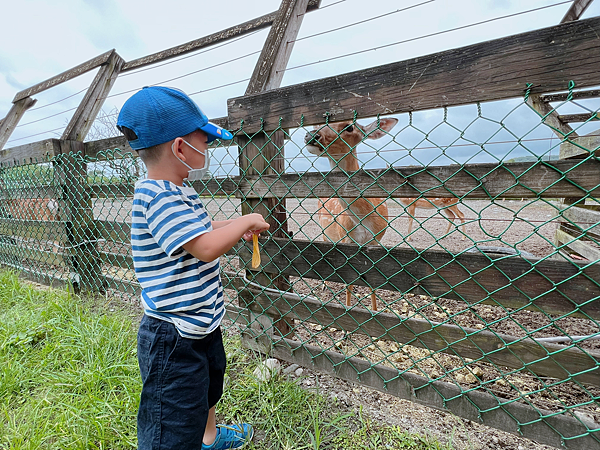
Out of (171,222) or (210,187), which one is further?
(210,187)

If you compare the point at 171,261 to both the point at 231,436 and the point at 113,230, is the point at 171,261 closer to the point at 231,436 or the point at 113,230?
the point at 231,436

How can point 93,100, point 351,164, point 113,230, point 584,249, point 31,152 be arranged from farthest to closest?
1. point 31,152
2. point 584,249
3. point 93,100
4. point 113,230
5. point 351,164

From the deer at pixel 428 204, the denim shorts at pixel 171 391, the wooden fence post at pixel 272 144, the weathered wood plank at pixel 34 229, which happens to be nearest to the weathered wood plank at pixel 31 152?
the weathered wood plank at pixel 34 229

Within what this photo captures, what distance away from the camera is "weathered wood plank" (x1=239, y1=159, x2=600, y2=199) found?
124 cm

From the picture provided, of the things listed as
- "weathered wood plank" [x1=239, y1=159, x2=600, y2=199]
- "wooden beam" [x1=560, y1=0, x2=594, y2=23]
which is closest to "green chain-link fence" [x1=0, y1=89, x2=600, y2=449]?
"weathered wood plank" [x1=239, y1=159, x2=600, y2=199]

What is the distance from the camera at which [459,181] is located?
4.73 ft

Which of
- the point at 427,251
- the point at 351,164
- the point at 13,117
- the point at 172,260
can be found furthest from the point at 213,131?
the point at 13,117

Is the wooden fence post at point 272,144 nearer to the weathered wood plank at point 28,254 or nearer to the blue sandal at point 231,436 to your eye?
the blue sandal at point 231,436

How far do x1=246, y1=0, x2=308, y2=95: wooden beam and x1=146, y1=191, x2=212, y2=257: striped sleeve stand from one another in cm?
127

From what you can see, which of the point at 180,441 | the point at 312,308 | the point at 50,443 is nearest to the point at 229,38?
the point at 312,308

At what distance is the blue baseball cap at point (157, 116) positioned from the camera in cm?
116

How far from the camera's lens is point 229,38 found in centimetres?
274

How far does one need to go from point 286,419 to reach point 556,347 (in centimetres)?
141

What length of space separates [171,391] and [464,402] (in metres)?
1.40
